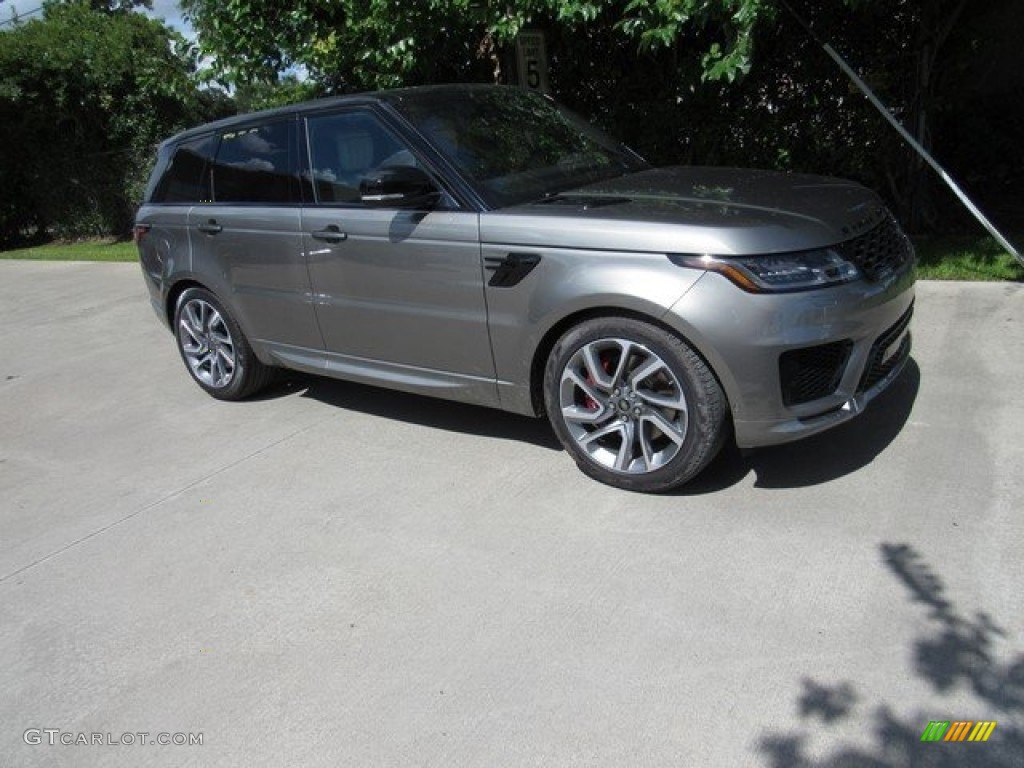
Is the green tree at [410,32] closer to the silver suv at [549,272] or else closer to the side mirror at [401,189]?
the silver suv at [549,272]

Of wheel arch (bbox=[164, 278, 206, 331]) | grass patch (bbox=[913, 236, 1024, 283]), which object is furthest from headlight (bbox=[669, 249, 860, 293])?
grass patch (bbox=[913, 236, 1024, 283])

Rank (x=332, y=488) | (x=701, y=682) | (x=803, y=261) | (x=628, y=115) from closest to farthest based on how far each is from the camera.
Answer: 1. (x=701, y=682)
2. (x=803, y=261)
3. (x=332, y=488)
4. (x=628, y=115)

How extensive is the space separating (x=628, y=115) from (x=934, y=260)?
3120mm

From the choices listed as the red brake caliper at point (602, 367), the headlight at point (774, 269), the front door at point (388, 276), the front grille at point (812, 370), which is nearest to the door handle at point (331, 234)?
the front door at point (388, 276)

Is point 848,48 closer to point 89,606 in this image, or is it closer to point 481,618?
point 481,618

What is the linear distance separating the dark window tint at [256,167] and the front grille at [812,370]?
283cm

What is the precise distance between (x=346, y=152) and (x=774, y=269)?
2.40m

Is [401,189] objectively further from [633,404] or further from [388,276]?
[633,404]

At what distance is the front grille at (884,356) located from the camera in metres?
3.72

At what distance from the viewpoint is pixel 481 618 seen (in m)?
3.23

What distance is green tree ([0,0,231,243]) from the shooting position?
1431cm

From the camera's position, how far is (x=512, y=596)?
3.34m

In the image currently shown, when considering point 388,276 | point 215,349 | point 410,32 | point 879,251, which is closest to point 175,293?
point 215,349

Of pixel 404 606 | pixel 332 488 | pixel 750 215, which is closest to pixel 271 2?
pixel 332 488
